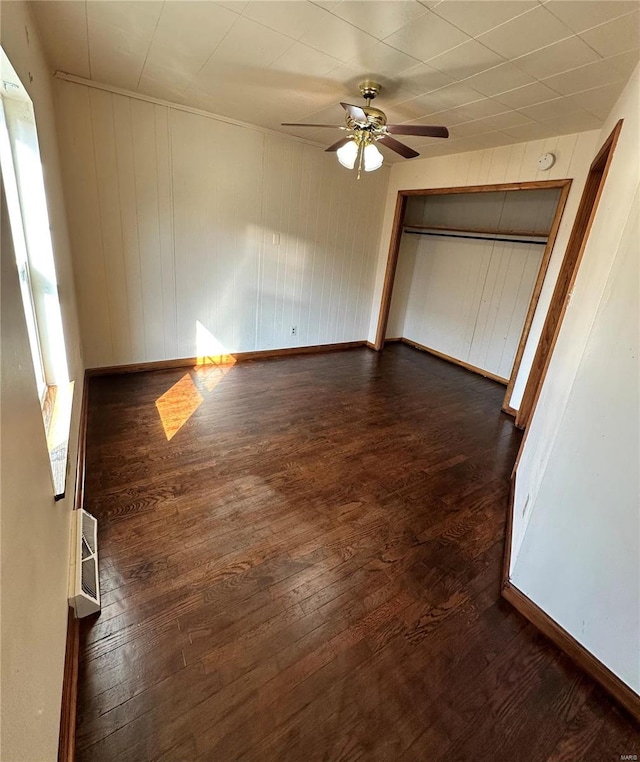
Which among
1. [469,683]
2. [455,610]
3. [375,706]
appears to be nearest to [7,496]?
[375,706]

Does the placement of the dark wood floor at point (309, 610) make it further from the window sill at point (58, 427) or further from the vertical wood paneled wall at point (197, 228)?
the vertical wood paneled wall at point (197, 228)

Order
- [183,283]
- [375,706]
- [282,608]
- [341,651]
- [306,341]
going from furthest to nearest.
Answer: [306,341], [183,283], [282,608], [341,651], [375,706]

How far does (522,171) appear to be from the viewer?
3408 millimetres

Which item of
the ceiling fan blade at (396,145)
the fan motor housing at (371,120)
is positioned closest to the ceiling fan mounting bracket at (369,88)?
the fan motor housing at (371,120)

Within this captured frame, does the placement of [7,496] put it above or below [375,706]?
above

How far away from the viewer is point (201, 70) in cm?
247

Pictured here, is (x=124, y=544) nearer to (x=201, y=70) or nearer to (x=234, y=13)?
(x=234, y=13)

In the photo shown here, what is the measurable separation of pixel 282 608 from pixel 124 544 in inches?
33.3

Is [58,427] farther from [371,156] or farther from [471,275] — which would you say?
[471,275]

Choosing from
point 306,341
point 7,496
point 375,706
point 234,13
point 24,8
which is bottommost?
point 375,706

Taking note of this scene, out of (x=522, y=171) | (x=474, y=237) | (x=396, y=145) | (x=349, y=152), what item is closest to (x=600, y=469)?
(x=396, y=145)

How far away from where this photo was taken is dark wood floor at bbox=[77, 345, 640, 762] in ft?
3.91

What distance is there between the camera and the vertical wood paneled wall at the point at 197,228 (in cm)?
313

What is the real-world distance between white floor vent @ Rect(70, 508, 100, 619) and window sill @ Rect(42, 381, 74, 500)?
0.36 m
